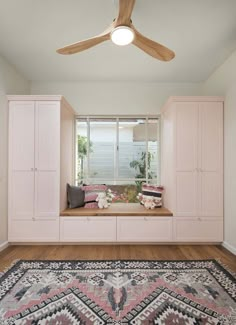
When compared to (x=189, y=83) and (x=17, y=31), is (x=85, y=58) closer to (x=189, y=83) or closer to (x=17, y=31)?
(x=17, y=31)

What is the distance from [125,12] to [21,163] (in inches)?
99.1

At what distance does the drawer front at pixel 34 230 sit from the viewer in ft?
10.9

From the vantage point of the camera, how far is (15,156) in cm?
335

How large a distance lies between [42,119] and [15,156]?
2.27ft

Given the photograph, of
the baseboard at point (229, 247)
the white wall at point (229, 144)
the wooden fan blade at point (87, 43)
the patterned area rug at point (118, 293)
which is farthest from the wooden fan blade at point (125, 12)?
the baseboard at point (229, 247)

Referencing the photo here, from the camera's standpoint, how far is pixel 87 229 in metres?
3.35

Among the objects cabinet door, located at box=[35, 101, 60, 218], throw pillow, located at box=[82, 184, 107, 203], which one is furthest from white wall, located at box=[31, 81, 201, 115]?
throw pillow, located at box=[82, 184, 107, 203]

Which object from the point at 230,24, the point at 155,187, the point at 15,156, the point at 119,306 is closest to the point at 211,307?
the point at 119,306

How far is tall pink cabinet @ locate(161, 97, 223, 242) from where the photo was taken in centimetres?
338

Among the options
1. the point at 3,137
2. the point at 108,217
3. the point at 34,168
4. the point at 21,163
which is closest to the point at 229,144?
the point at 108,217

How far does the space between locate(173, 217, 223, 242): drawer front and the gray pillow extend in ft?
5.02

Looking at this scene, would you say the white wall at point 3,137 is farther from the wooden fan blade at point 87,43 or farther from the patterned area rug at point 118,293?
the wooden fan blade at point 87,43

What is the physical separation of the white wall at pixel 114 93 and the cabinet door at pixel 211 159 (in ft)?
2.99

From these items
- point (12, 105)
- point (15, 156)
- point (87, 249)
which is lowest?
point (87, 249)
